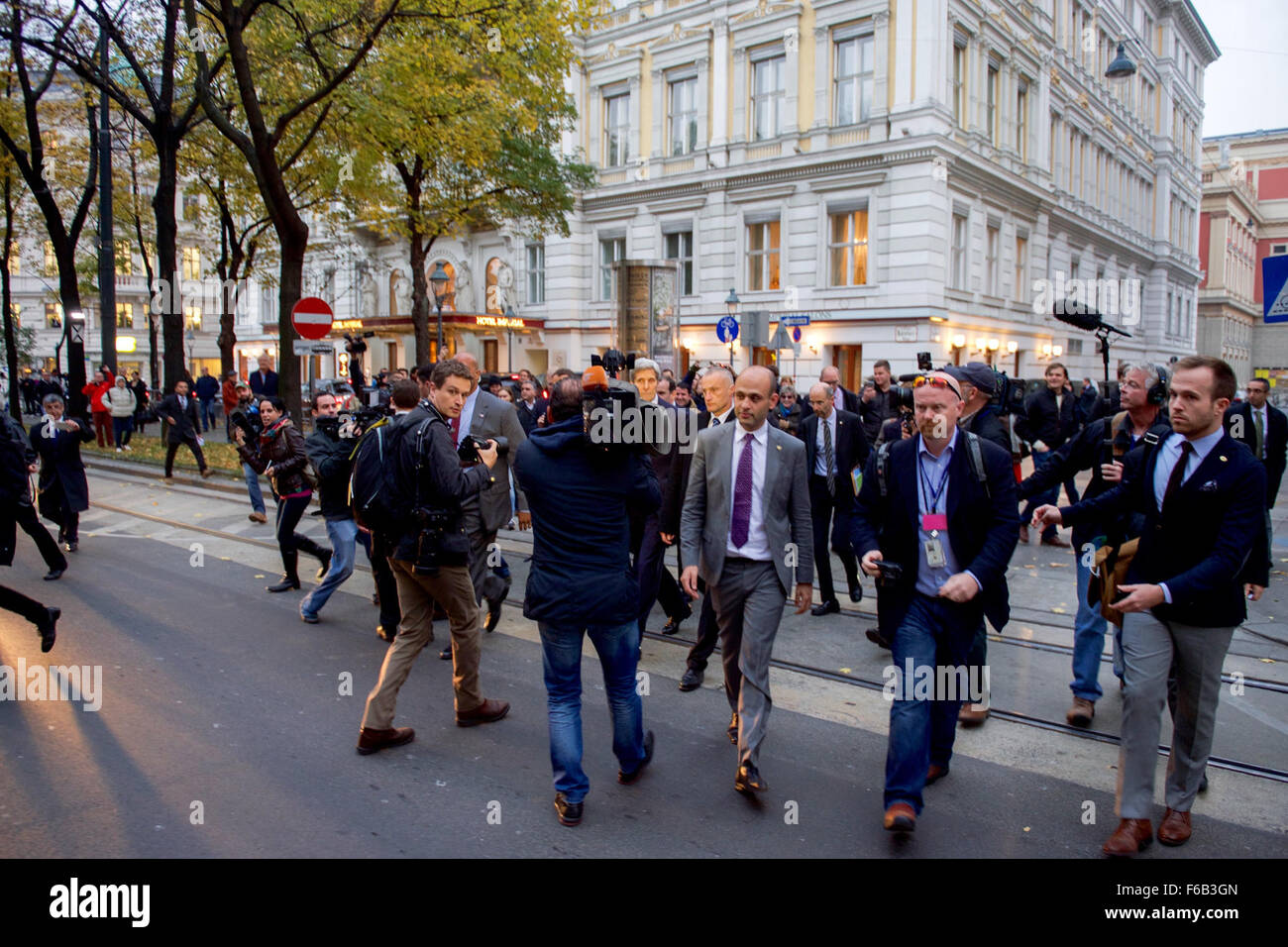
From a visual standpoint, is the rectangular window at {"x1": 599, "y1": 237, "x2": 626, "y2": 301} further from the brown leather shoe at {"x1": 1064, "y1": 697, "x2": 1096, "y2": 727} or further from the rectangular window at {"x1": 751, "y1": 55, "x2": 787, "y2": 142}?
the brown leather shoe at {"x1": 1064, "y1": 697, "x2": 1096, "y2": 727}

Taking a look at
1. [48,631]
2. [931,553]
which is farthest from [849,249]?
Answer: [931,553]

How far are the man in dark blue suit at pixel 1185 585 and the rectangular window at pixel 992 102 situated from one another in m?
27.5

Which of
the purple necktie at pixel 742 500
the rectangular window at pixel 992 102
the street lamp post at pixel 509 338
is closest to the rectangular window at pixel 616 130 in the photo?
Answer: the street lamp post at pixel 509 338

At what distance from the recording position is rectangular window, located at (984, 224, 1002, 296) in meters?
28.2

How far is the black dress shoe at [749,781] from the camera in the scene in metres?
4.12

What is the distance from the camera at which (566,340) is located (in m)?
33.7

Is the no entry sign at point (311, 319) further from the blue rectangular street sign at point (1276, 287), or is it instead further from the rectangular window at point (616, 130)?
the rectangular window at point (616, 130)

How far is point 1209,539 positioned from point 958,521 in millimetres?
960

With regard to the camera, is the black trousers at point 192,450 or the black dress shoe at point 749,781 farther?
the black trousers at point 192,450

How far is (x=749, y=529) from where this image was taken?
441cm

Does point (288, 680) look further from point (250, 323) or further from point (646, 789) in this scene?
point (250, 323)

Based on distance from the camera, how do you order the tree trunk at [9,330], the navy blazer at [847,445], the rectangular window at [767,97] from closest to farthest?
1. the navy blazer at [847,445]
2. the tree trunk at [9,330]
3. the rectangular window at [767,97]

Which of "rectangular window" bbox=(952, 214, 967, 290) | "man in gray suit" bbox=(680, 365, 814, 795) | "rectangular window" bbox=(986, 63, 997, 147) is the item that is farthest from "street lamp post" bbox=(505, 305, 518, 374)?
"man in gray suit" bbox=(680, 365, 814, 795)
